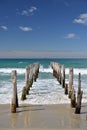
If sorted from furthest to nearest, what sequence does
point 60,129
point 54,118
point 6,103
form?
point 6,103 < point 54,118 < point 60,129

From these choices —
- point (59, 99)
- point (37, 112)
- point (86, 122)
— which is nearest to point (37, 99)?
point (59, 99)

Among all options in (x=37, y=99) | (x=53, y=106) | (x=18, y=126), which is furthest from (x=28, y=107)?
(x=18, y=126)

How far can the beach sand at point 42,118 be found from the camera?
9320 mm

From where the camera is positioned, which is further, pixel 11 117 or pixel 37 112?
pixel 37 112

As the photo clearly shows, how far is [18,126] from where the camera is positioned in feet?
30.7

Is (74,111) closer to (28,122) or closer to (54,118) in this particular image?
(54,118)

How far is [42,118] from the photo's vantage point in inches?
409

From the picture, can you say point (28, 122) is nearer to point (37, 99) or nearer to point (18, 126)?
point (18, 126)

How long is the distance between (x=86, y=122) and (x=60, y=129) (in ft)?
3.92

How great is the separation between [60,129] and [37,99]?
5.55 m

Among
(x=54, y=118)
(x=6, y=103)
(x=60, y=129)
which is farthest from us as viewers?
(x=6, y=103)

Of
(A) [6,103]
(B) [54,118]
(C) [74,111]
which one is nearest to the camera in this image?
(B) [54,118]

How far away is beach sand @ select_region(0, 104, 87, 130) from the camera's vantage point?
9.32m

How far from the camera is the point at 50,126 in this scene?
9.30 m
